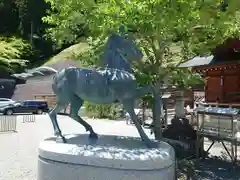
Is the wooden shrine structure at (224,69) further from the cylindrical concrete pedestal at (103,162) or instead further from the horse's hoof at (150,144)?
the cylindrical concrete pedestal at (103,162)

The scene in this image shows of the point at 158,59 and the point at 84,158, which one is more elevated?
the point at 158,59

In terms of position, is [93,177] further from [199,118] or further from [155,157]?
[199,118]

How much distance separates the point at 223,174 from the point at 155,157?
3790 mm

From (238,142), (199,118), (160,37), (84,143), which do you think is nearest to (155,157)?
(84,143)

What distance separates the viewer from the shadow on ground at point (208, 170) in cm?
808

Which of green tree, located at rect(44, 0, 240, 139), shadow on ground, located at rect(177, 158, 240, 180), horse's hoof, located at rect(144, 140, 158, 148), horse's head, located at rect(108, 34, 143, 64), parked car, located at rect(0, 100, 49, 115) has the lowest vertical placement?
shadow on ground, located at rect(177, 158, 240, 180)

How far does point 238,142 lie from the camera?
9.01 metres

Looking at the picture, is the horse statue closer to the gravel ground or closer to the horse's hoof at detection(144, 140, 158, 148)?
the horse's hoof at detection(144, 140, 158, 148)

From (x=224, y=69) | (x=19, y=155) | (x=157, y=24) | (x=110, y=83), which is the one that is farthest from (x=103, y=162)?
(x=224, y=69)

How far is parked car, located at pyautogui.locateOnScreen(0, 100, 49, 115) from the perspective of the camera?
28786mm

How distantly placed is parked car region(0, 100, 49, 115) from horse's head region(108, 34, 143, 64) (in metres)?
24.4

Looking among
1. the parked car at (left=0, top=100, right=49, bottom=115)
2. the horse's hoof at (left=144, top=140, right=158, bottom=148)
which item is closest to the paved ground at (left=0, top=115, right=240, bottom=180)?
the horse's hoof at (left=144, top=140, right=158, bottom=148)

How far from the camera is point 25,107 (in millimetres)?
29719

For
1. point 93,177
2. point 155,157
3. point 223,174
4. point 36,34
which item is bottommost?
point 223,174
